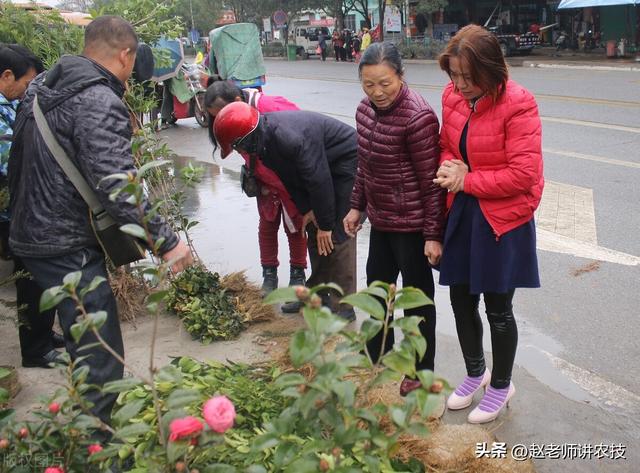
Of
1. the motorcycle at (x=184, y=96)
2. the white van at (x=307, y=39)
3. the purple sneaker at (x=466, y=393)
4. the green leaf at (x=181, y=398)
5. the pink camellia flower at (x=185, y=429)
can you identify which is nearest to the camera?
the pink camellia flower at (x=185, y=429)

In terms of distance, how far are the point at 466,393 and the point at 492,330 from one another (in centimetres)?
43

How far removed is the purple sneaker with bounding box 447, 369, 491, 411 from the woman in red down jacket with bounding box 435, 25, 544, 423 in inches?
5.4

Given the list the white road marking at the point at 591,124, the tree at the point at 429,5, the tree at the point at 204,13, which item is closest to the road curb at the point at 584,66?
the tree at the point at 429,5

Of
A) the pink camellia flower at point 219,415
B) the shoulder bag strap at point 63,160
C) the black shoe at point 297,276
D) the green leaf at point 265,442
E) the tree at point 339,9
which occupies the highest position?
the tree at point 339,9

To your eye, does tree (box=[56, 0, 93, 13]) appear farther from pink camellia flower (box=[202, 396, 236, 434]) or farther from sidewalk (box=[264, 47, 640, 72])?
sidewalk (box=[264, 47, 640, 72])

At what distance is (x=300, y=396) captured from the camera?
138cm

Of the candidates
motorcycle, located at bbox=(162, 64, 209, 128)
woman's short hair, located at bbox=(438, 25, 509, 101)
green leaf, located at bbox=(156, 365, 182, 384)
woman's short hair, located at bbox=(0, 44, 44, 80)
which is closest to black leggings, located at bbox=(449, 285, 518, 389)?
woman's short hair, located at bbox=(438, 25, 509, 101)

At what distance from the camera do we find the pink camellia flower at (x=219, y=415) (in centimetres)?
136

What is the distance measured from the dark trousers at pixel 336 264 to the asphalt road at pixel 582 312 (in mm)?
636

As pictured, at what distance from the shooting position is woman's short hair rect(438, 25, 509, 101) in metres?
2.46

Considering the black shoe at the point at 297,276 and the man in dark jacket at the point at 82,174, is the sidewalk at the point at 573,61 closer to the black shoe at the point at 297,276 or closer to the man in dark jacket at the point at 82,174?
the black shoe at the point at 297,276

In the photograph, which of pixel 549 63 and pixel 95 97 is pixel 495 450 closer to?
pixel 95 97

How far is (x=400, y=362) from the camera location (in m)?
1.43

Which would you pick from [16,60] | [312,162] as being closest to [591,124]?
[312,162]
